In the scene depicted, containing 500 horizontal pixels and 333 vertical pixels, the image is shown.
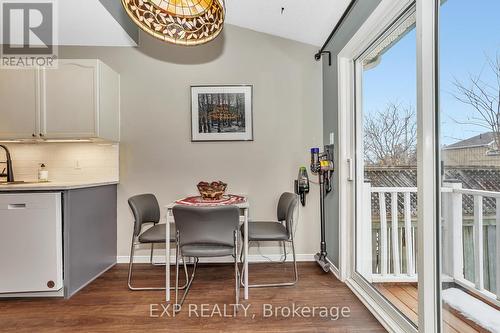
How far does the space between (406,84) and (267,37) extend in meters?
1.75

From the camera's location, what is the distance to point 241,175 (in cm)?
313

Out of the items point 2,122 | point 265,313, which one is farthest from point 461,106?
point 2,122

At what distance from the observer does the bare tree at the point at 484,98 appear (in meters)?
1.22

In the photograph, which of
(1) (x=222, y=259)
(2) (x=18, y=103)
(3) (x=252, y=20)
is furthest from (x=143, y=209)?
(3) (x=252, y=20)

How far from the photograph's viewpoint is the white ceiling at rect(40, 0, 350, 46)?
2533 mm

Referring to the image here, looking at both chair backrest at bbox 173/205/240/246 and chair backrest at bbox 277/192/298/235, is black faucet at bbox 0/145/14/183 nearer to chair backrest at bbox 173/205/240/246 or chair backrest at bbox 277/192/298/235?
chair backrest at bbox 173/205/240/246

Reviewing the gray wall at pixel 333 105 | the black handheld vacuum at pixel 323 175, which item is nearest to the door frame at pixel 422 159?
the gray wall at pixel 333 105

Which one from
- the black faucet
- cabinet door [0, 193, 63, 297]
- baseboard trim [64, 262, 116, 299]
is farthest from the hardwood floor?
the black faucet

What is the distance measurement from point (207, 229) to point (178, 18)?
1.44 m

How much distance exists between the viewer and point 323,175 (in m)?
2.88

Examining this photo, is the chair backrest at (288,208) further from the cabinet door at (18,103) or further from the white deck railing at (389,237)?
the cabinet door at (18,103)

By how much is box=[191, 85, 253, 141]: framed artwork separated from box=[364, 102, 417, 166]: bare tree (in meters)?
1.28

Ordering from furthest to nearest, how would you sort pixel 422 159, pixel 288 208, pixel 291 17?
pixel 291 17, pixel 288 208, pixel 422 159

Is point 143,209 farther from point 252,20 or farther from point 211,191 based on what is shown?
point 252,20
